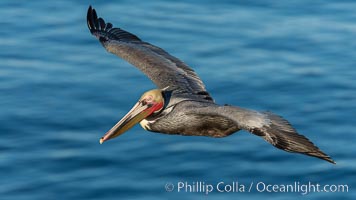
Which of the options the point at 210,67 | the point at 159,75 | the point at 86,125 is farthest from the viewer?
the point at 210,67

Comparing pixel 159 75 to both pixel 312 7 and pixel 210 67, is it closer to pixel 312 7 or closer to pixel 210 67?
pixel 210 67

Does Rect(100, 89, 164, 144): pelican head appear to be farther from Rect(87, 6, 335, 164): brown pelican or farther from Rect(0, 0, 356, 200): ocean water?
Rect(0, 0, 356, 200): ocean water

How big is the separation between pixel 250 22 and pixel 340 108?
4474 millimetres

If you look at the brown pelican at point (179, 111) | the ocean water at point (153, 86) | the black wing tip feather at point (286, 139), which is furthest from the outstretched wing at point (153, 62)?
the black wing tip feather at point (286, 139)

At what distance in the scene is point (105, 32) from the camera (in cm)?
2377

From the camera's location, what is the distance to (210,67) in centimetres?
2709

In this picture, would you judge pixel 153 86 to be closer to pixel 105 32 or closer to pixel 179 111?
pixel 105 32

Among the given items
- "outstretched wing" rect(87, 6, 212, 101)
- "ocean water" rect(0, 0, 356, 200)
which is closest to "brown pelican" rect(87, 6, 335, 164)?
"outstretched wing" rect(87, 6, 212, 101)

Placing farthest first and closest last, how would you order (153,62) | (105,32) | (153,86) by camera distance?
1. (153,86)
2. (105,32)
3. (153,62)

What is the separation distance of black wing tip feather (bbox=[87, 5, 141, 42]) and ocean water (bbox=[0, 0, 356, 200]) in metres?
2.25

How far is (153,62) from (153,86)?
5280mm

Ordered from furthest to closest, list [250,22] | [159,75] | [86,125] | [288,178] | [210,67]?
[250,22] < [210,67] < [86,125] < [288,178] < [159,75]

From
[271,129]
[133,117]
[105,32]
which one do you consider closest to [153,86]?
[105,32]

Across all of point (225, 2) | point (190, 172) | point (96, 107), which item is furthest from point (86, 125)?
point (225, 2)
